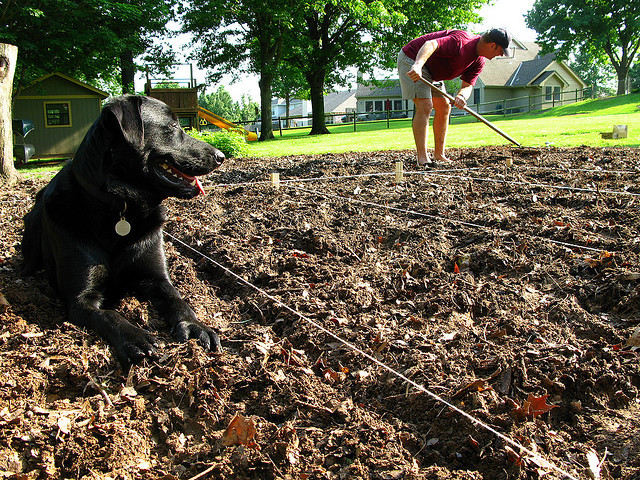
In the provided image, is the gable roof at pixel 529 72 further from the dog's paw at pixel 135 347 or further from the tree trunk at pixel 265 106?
the dog's paw at pixel 135 347

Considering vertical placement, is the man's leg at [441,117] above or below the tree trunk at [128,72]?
below

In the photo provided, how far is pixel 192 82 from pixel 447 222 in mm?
23889

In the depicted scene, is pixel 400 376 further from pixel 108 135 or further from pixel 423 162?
pixel 423 162

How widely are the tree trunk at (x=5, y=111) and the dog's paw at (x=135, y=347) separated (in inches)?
266

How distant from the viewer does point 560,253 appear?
3.59 metres

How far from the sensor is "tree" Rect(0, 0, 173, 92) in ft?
48.0

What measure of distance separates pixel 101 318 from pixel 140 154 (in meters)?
0.92

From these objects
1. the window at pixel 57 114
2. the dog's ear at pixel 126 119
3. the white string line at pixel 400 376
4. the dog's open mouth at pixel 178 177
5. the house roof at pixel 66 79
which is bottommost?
the white string line at pixel 400 376

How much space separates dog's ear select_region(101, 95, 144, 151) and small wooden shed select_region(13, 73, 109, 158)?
653 inches

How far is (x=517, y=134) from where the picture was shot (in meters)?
13.6

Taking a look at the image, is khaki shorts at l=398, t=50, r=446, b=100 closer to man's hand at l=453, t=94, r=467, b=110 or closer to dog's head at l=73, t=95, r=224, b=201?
man's hand at l=453, t=94, r=467, b=110

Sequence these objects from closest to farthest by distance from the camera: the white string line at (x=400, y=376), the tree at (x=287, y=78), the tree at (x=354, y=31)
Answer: the white string line at (x=400, y=376)
the tree at (x=354, y=31)
the tree at (x=287, y=78)

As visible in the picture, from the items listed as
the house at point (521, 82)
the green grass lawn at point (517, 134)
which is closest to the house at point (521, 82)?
the house at point (521, 82)

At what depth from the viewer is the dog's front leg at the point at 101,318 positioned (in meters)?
2.36
